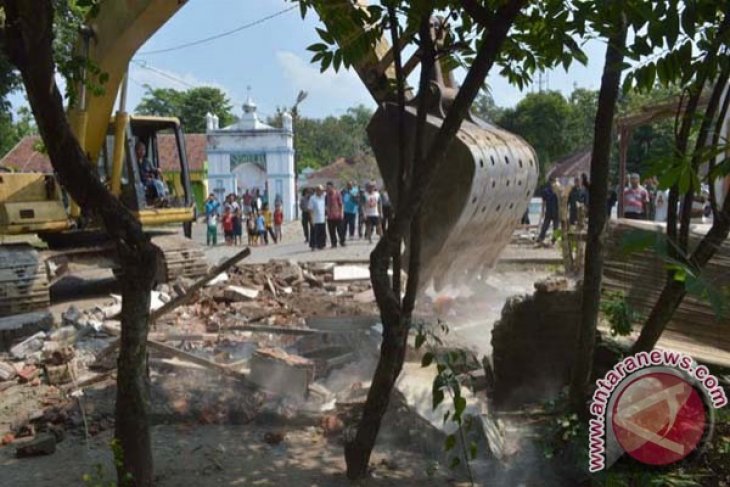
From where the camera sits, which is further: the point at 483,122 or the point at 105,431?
the point at 483,122

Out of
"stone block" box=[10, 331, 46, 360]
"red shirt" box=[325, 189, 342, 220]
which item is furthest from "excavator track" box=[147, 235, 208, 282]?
"red shirt" box=[325, 189, 342, 220]

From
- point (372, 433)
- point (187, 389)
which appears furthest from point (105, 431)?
point (372, 433)

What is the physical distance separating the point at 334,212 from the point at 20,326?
10.00 metres

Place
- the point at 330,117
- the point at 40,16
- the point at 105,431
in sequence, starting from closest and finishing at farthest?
1. the point at 40,16
2. the point at 105,431
3. the point at 330,117

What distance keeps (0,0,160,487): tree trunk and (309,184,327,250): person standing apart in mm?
12869

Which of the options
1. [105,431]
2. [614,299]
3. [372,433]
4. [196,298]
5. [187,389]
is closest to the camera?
[372,433]

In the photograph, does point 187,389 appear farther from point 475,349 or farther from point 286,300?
point 286,300

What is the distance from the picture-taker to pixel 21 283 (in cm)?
853

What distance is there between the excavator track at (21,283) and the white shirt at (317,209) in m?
7.98

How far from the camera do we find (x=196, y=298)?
8727 millimetres

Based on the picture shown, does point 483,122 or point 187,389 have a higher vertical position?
point 483,122

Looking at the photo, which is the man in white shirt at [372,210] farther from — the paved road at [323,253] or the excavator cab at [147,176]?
the excavator cab at [147,176]

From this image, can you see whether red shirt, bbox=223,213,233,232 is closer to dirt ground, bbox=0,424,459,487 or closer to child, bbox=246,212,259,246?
child, bbox=246,212,259,246

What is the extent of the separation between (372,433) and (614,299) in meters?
1.61
